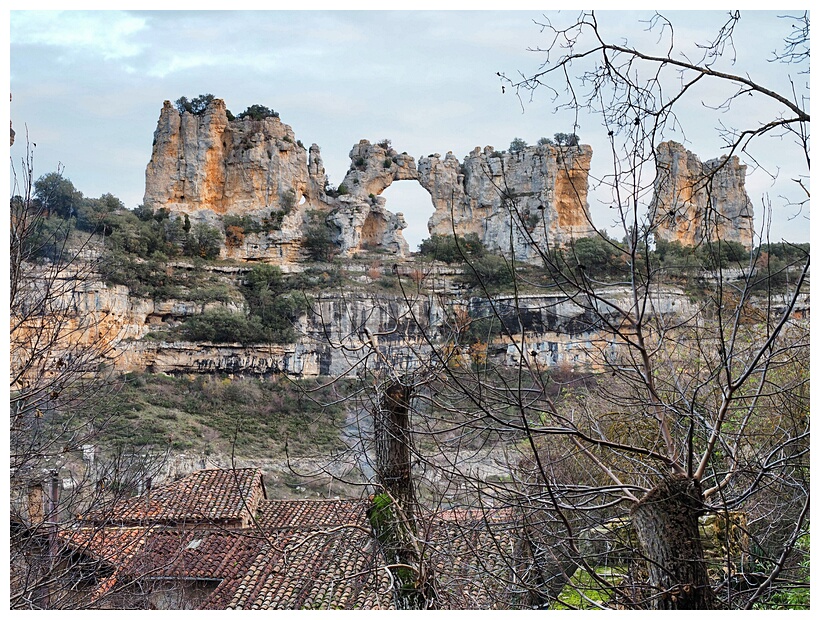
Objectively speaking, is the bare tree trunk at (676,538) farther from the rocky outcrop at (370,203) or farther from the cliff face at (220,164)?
the cliff face at (220,164)

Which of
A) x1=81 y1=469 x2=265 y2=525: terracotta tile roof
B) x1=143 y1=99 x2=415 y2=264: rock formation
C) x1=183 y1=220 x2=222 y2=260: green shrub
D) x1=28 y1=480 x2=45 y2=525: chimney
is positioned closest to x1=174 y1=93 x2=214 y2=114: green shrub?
x1=143 y1=99 x2=415 y2=264: rock formation

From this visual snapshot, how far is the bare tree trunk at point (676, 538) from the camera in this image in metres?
2.20

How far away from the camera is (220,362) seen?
102ft

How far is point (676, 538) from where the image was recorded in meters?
2.24

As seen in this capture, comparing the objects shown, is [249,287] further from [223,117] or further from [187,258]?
[223,117]

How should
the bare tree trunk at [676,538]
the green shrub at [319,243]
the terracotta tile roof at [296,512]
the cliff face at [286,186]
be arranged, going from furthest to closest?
the green shrub at [319,243]
the cliff face at [286,186]
the terracotta tile roof at [296,512]
the bare tree trunk at [676,538]

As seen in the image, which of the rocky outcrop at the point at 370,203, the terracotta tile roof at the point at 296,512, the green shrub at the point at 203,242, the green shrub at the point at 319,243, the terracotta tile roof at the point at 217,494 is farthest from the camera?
the rocky outcrop at the point at 370,203

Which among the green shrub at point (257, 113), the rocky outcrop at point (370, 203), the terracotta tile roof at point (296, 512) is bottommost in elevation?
the terracotta tile roof at point (296, 512)

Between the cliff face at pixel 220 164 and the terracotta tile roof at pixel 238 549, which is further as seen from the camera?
the cliff face at pixel 220 164

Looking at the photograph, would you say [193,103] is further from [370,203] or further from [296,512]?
[296,512]

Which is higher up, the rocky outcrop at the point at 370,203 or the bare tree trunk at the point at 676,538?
the rocky outcrop at the point at 370,203

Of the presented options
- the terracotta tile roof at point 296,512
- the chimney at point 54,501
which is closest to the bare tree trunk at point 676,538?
the chimney at point 54,501

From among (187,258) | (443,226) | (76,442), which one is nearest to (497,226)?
(443,226)
